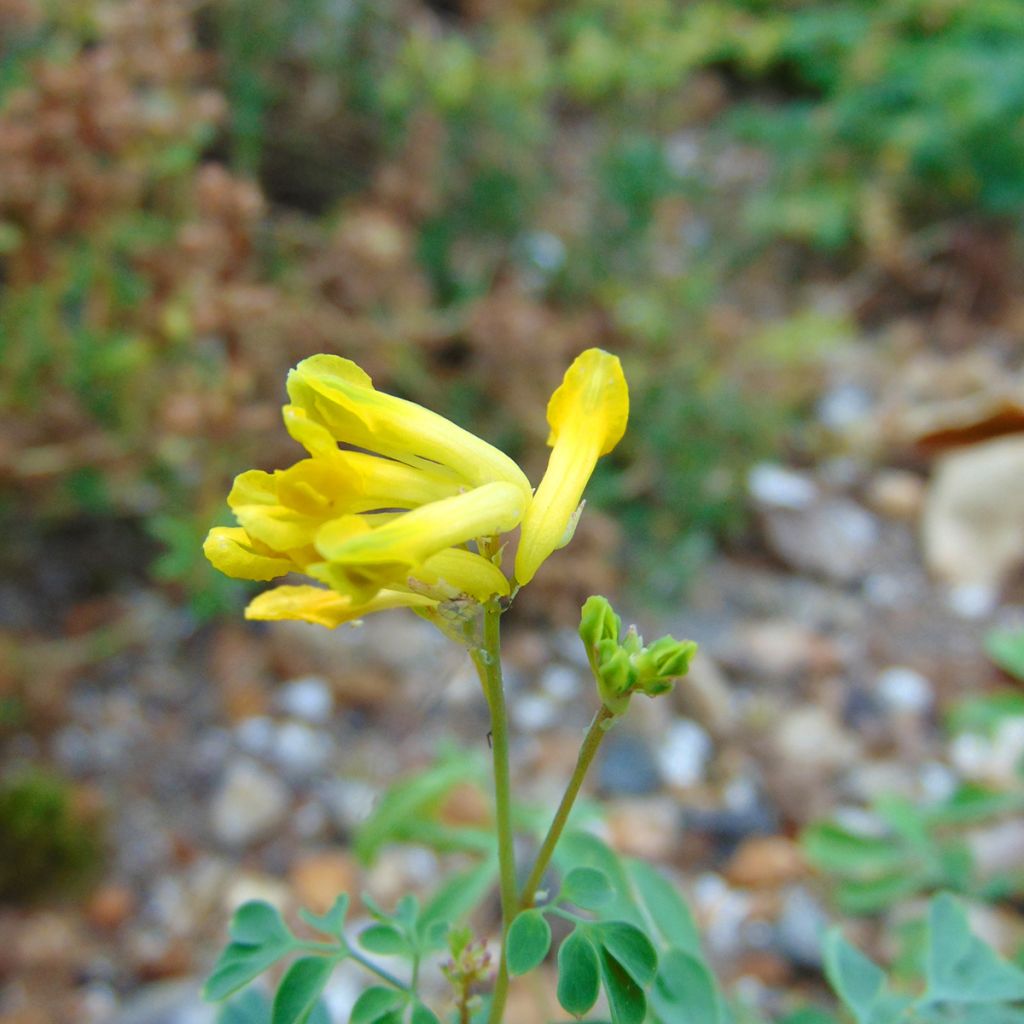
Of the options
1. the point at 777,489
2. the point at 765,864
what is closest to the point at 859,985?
the point at 765,864

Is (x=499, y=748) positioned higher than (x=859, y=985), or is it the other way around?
(x=499, y=748)

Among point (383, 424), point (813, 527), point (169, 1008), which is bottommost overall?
point (169, 1008)

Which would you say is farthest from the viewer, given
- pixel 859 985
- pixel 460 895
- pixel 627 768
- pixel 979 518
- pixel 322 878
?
pixel 979 518

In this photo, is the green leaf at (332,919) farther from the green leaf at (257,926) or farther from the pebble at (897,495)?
the pebble at (897,495)

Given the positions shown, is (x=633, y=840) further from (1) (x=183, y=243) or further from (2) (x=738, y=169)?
(2) (x=738, y=169)

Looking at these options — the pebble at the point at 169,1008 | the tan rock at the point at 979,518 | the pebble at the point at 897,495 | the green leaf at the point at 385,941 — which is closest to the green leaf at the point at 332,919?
the green leaf at the point at 385,941

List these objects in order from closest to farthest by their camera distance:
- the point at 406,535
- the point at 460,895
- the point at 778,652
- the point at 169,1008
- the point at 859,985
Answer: the point at 406,535 < the point at 859,985 < the point at 460,895 < the point at 169,1008 < the point at 778,652

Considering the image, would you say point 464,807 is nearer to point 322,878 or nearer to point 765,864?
point 322,878
